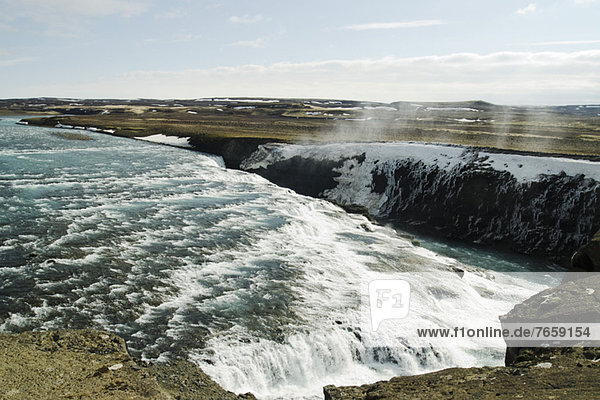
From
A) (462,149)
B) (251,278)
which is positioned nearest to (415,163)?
(462,149)

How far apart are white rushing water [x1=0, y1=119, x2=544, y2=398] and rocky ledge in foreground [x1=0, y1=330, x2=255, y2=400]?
0.95m

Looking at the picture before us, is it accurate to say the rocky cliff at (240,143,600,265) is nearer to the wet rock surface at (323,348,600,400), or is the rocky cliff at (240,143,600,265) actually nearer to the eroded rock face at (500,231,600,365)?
the eroded rock face at (500,231,600,365)

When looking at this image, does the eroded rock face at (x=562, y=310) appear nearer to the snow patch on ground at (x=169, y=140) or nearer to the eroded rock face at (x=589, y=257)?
the eroded rock face at (x=589, y=257)

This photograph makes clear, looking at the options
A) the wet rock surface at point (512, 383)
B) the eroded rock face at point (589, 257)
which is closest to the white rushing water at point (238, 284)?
the wet rock surface at point (512, 383)

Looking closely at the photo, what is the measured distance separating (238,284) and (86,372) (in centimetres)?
871

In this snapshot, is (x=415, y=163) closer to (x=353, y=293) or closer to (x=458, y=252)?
(x=458, y=252)

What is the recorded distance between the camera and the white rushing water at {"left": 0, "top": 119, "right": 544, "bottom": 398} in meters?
14.6

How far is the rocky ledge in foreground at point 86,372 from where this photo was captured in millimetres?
9984

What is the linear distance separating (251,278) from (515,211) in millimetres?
24733

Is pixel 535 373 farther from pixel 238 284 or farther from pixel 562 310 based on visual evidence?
pixel 238 284

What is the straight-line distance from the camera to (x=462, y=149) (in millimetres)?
42312

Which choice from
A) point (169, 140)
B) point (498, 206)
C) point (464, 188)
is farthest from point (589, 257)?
point (169, 140)

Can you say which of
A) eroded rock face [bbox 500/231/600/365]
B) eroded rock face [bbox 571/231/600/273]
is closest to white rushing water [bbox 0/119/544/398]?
eroded rock face [bbox 500/231/600/365]

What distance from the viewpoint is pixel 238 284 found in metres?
→ 19.2
